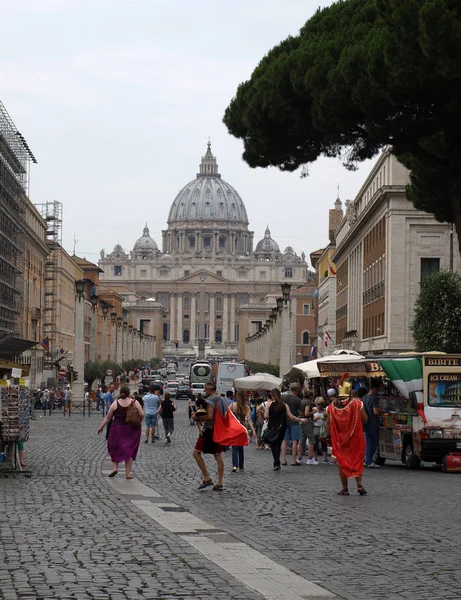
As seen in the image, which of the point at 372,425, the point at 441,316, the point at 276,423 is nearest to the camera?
the point at 276,423

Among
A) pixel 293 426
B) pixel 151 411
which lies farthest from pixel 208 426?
pixel 151 411

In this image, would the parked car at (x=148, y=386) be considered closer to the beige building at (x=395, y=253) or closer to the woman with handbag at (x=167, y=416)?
the woman with handbag at (x=167, y=416)

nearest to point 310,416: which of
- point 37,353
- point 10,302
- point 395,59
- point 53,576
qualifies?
point 395,59

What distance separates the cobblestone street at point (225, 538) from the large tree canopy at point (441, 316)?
749 inches

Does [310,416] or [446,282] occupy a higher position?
[446,282]

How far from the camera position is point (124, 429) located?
17594mm

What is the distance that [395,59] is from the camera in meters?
20.4

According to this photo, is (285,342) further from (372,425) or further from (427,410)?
(427,410)

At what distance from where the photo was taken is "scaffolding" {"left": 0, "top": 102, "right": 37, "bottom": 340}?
5508 centimetres

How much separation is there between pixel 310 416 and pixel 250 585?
1448 cm

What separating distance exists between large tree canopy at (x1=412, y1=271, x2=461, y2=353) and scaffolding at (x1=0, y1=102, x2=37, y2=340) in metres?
21.3

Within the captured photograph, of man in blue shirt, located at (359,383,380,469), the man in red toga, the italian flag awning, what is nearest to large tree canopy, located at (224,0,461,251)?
the italian flag awning

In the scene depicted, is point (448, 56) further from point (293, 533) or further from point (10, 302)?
point (10, 302)

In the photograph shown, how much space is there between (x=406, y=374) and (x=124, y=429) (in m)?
5.52
